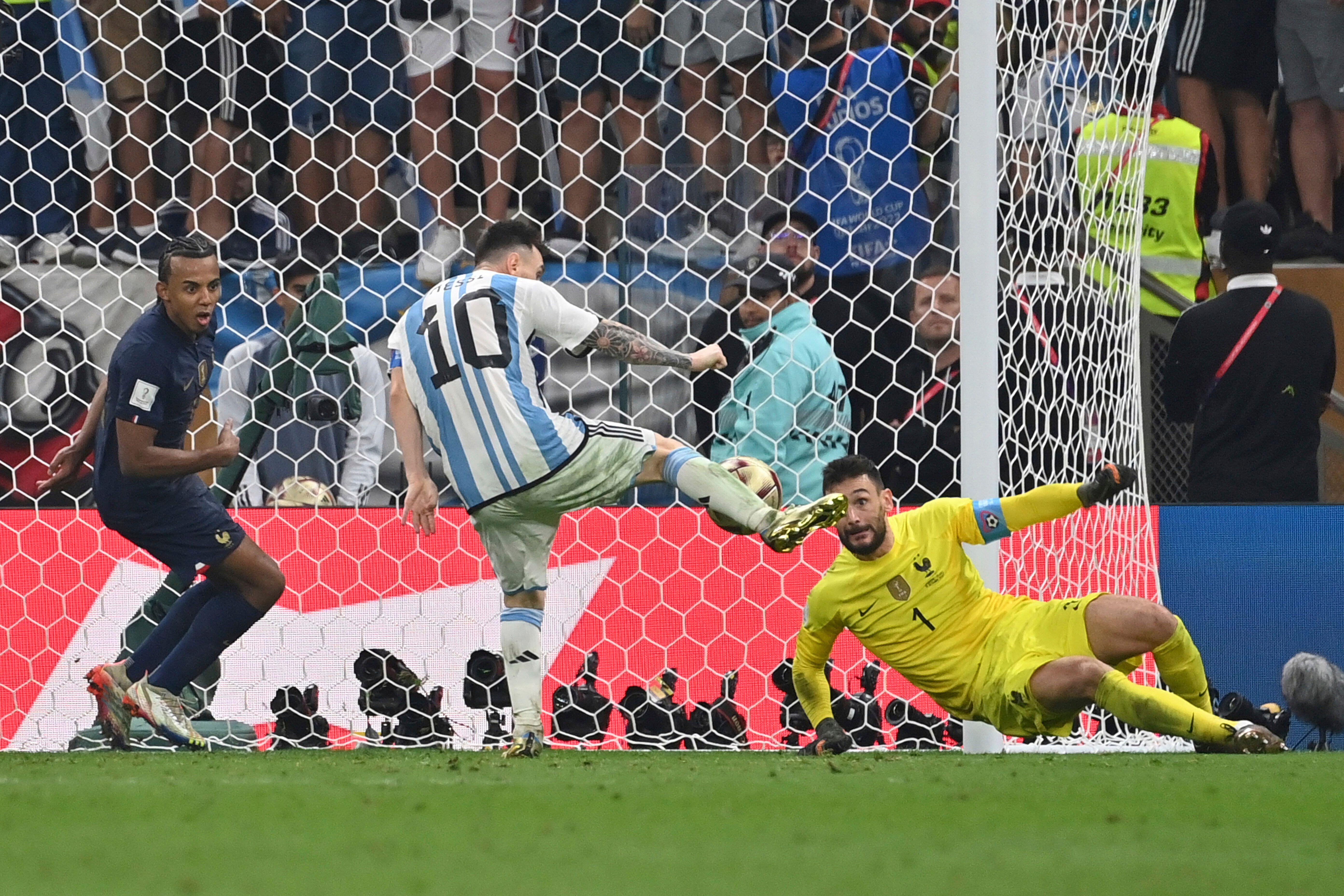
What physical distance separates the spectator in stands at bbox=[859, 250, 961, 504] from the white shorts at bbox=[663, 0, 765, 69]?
1250 millimetres

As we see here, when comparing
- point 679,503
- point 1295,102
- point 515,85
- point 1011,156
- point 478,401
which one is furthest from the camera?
point 1295,102

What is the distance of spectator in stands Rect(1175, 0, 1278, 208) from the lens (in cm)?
710

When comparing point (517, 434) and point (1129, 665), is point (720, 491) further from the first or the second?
point (1129, 665)

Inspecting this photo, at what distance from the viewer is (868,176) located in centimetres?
619

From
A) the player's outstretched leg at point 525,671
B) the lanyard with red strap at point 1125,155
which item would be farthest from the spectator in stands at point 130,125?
the lanyard with red strap at point 1125,155

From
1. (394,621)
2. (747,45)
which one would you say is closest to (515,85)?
(747,45)

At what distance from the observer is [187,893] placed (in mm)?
2137

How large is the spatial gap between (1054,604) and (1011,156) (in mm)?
1506

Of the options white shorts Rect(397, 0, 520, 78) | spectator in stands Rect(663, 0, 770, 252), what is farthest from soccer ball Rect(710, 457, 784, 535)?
white shorts Rect(397, 0, 520, 78)

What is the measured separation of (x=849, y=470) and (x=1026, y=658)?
2.29 ft

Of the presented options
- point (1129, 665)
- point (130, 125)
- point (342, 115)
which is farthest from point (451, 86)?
point (1129, 665)

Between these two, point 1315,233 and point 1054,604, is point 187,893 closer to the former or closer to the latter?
point 1054,604

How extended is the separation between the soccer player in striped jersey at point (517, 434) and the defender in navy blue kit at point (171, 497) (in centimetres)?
73

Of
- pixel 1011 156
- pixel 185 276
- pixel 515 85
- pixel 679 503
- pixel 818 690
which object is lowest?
pixel 818 690
